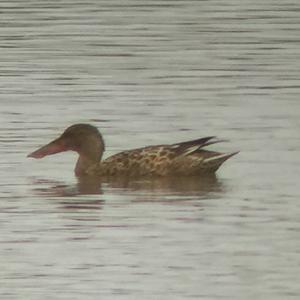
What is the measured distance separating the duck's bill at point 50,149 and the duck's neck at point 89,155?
0.49ft

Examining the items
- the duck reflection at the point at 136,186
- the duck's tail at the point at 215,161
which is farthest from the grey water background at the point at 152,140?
the duck's tail at the point at 215,161

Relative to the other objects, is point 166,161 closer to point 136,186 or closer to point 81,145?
point 136,186

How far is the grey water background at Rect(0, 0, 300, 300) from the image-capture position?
44.2ft

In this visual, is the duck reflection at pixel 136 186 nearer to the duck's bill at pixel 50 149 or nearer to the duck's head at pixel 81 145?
the duck's head at pixel 81 145

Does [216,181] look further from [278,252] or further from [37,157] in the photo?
[278,252]

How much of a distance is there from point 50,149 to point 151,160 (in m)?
0.84

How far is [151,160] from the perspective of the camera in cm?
1730

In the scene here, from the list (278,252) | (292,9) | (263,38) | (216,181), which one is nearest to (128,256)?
(278,252)

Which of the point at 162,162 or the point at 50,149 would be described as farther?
the point at 50,149

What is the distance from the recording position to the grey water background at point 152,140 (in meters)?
13.5

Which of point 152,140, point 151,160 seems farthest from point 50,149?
point 152,140

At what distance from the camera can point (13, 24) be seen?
26.5 metres

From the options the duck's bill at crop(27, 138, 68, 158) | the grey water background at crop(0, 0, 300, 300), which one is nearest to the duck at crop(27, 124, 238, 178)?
the duck's bill at crop(27, 138, 68, 158)

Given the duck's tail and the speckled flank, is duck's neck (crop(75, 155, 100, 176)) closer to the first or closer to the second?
the speckled flank
